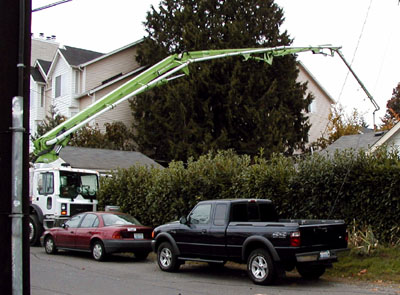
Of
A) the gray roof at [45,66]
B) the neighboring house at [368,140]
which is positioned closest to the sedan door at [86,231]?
the neighboring house at [368,140]

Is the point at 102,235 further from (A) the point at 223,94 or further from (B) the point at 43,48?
(B) the point at 43,48

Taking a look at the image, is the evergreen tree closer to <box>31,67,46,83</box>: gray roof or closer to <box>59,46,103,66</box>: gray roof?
<box>59,46,103,66</box>: gray roof

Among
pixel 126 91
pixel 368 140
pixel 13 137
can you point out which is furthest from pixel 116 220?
pixel 368 140

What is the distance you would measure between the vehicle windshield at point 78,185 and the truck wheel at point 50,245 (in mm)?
2277

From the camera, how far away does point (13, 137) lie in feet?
14.2

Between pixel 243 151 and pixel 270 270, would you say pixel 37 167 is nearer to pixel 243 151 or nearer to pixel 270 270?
pixel 270 270

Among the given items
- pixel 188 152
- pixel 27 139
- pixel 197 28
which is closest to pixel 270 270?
pixel 27 139

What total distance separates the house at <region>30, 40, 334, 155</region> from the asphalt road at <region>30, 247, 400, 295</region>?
2073cm

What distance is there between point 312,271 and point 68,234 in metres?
7.86

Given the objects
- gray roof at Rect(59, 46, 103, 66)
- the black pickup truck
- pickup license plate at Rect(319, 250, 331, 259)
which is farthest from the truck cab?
gray roof at Rect(59, 46, 103, 66)

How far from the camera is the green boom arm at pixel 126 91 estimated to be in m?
18.5

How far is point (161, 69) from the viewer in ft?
65.1

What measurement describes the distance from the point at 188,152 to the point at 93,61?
10.5 meters

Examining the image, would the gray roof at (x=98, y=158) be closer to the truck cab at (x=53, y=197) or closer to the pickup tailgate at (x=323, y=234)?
the truck cab at (x=53, y=197)
